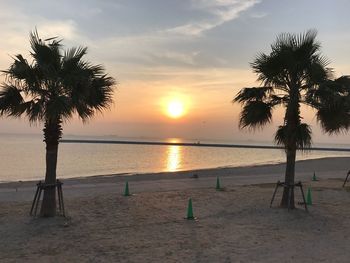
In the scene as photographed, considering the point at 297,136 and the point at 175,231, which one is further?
the point at 297,136

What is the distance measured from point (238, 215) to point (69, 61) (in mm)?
7083

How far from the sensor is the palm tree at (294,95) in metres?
13.8

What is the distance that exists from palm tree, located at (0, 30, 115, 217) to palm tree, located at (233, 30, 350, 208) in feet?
18.3

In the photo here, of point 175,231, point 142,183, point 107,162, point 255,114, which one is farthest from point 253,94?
point 107,162

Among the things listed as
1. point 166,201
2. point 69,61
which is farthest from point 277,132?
point 69,61

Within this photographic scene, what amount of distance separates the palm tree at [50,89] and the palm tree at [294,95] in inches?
220

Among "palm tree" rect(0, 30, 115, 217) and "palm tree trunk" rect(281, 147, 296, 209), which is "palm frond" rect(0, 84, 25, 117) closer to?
"palm tree" rect(0, 30, 115, 217)

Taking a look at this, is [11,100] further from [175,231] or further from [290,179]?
[290,179]

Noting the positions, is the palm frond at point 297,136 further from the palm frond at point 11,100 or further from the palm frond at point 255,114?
the palm frond at point 11,100

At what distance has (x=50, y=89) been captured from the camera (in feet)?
39.3

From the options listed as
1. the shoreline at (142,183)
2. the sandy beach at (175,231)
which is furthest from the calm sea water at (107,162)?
the sandy beach at (175,231)

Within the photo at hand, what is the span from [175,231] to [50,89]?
538 centimetres

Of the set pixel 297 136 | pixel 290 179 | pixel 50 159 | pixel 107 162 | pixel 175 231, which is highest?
pixel 297 136

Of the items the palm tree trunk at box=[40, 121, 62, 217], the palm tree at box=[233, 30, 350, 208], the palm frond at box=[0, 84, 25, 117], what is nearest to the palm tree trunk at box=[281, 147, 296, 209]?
the palm tree at box=[233, 30, 350, 208]
